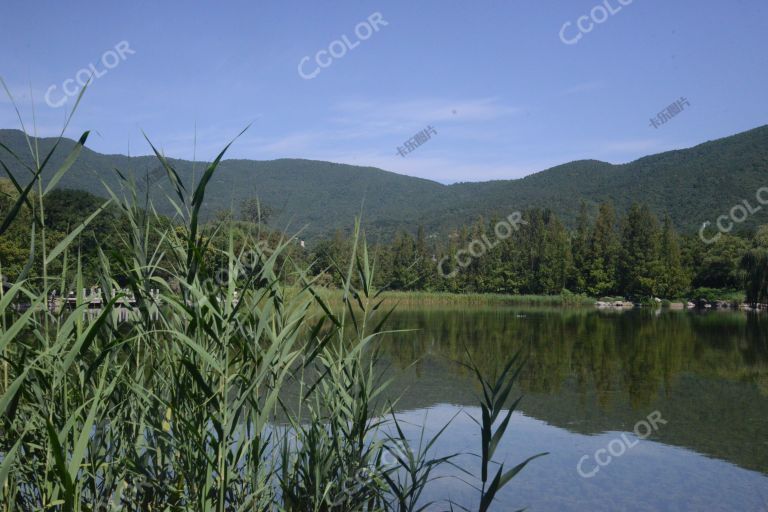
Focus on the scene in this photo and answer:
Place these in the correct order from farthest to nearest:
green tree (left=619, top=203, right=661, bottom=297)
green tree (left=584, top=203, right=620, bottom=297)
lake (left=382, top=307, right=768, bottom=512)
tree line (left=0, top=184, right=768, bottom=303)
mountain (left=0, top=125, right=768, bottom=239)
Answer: mountain (left=0, top=125, right=768, bottom=239) < green tree (left=584, top=203, right=620, bottom=297) < green tree (left=619, top=203, right=661, bottom=297) < tree line (left=0, top=184, right=768, bottom=303) < lake (left=382, top=307, right=768, bottom=512)

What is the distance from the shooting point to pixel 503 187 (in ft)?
309

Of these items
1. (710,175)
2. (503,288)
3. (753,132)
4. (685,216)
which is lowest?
(503,288)

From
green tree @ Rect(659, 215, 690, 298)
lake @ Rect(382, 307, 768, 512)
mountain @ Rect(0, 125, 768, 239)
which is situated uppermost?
mountain @ Rect(0, 125, 768, 239)

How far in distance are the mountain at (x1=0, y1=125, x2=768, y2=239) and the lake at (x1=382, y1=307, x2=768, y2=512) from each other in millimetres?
38120

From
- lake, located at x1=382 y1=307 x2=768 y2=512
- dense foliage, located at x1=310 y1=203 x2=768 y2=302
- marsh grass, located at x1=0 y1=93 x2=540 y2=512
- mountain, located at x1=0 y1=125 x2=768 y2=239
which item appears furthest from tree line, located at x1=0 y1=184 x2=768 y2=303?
marsh grass, located at x1=0 y1=93 x2=540 y2=512

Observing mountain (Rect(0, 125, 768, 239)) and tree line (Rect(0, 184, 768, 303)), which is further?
mountain (Rect(0, 125, 768, 239))

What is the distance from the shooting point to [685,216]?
6350 centimetres

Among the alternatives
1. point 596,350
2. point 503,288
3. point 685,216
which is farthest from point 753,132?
point 596,350

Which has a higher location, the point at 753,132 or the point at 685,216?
the point at 753,132

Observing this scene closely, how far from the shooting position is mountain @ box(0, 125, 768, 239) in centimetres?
6350

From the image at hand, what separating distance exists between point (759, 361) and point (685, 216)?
2209 inches

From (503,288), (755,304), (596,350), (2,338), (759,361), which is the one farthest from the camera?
(503,288)

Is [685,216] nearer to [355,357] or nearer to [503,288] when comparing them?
[503,288]

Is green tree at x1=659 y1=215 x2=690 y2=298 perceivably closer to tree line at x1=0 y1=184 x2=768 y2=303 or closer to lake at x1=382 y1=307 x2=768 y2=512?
tree line at x1=0 y1=184 x2=768 y2=303
